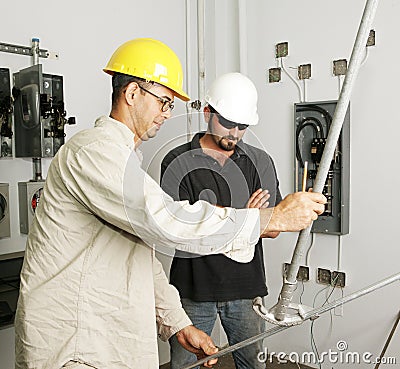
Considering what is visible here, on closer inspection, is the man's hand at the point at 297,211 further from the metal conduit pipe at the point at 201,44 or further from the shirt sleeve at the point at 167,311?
the metal conduit pipe at the point at 201,44

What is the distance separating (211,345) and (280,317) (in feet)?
1.68

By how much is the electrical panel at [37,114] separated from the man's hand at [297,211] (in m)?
1.42

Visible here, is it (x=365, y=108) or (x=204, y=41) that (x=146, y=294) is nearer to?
(x=365, y=108)

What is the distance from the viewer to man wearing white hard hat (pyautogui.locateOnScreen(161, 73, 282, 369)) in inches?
60.7

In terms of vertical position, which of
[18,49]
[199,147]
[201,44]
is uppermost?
[201,44]

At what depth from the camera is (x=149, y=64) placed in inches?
49.6

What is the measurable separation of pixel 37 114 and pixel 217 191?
34.4 inches

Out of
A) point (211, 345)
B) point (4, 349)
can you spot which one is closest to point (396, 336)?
point (211, 345)

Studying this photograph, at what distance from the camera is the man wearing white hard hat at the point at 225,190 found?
1543 millimetres

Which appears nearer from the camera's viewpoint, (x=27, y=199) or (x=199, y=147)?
(x=199, y=147)

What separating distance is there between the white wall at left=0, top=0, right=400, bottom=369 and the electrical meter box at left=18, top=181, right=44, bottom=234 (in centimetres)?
4

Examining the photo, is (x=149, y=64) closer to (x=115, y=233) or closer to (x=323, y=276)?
(x=115, y=233)

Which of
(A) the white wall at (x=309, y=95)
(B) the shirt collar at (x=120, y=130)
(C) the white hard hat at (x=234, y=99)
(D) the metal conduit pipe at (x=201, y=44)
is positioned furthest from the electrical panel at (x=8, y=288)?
(D) the metal conduit pipe at (x=201, y=44)

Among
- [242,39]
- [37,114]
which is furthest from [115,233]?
[242,39]
